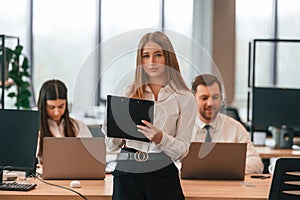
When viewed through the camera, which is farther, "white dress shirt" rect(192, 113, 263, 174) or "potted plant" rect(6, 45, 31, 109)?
"potted plant" rect(6, 45, 31, 109)

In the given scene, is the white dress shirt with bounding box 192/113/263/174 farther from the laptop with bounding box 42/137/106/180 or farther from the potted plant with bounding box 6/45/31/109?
the potted plant with bounding box 6/45/31/109

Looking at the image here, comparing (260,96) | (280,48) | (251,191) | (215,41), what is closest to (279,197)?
(251,191)

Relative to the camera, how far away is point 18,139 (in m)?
3.09

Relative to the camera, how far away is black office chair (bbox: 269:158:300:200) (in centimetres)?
286

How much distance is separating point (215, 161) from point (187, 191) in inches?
11.2

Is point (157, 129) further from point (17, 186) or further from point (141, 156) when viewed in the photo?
point (17, 186)

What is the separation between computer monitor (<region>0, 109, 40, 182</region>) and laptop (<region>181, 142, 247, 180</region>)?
786 millimetres

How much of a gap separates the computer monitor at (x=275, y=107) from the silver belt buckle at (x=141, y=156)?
262cm

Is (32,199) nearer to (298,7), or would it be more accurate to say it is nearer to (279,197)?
(279,197)

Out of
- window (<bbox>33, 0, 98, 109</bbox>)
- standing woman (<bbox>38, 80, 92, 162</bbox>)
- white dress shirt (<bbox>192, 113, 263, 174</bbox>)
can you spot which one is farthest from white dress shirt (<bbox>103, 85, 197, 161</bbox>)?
window (<bbox>33, 0, 98, 109</bbox>)

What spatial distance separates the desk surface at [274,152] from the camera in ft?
16.4

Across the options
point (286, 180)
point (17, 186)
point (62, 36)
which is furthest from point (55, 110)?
point (62, 36)

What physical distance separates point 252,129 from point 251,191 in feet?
7.30

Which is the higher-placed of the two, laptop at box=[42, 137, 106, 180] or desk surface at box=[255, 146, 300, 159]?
laptop at box=[42, 137, 106, 180]
